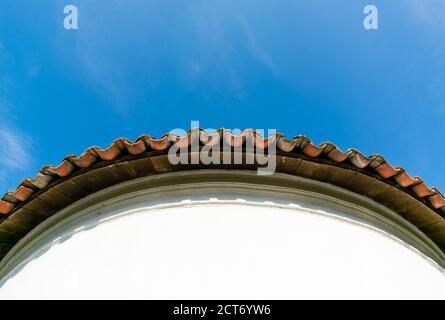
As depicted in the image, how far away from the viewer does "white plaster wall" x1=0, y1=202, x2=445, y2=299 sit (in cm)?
300

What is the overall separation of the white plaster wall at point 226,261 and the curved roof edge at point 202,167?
40 cm

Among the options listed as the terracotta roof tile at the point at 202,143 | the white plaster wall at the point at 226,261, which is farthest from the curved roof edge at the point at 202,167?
the white plaster wall at the point at 226,261

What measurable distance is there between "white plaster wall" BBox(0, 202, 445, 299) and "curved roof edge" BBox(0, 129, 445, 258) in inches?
15.9

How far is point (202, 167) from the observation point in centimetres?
373

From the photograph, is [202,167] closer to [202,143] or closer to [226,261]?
[202,143]

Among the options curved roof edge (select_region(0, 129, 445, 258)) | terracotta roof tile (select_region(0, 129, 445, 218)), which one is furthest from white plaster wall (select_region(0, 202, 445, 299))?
terracotta roof tile (select_region(0, 129, 445, 218))

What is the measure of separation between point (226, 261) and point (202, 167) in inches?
39.4

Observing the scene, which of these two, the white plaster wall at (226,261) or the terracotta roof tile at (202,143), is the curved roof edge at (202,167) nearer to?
the terracotta roof tile at (202,143)

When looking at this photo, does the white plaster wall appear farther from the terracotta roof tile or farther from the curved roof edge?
the terracotta roof tile

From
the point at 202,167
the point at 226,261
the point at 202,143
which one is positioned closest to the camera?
the point at 226,261

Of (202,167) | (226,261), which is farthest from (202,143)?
(226,261)
